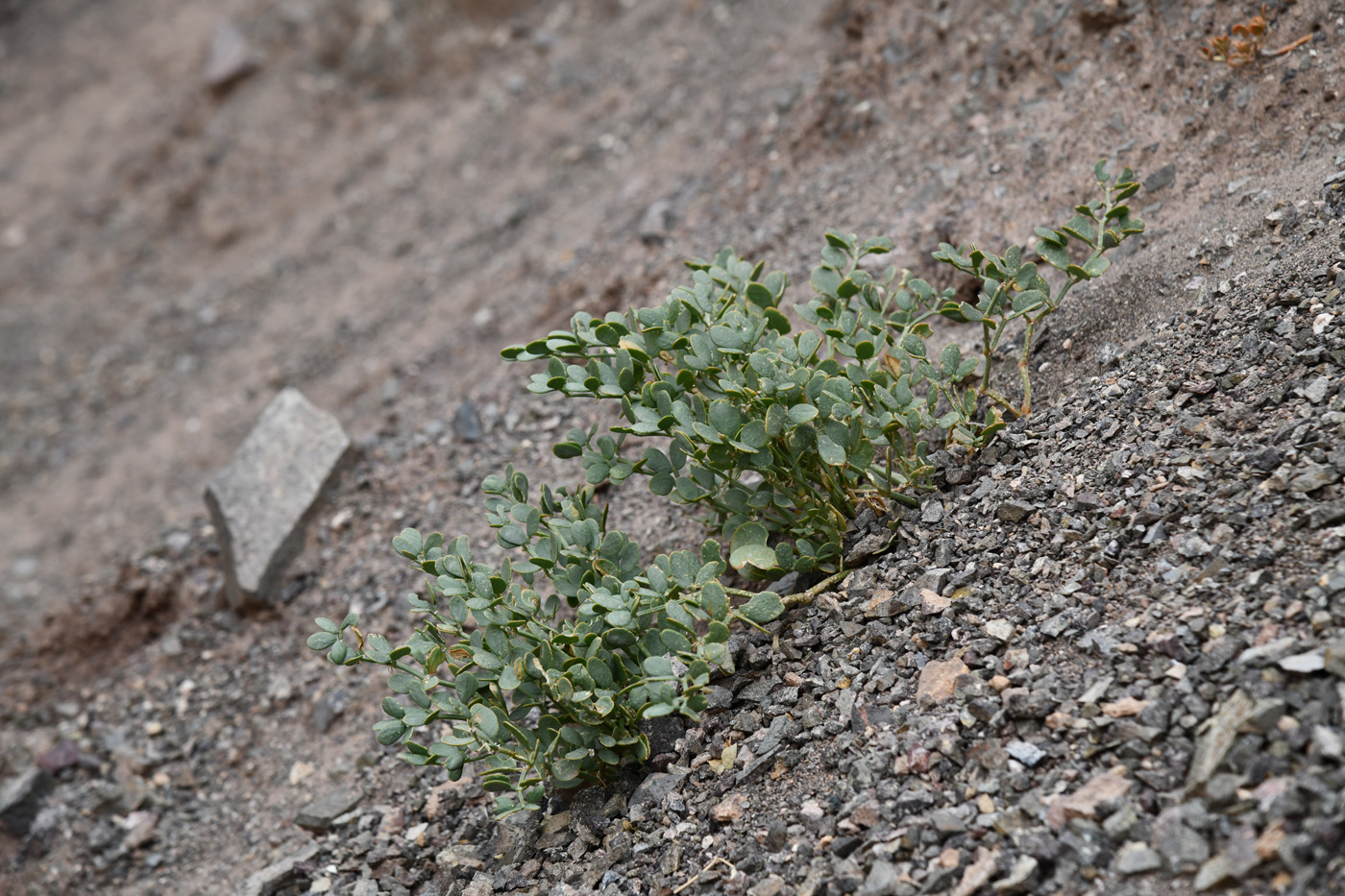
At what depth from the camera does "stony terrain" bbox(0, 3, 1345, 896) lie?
177 cm

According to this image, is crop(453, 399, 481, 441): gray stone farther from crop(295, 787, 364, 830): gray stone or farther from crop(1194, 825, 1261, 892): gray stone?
crop(1194, 825, 1261, 892): gray stone

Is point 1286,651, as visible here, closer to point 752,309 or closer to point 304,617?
point 752,309

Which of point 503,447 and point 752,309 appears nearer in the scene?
point 752,309

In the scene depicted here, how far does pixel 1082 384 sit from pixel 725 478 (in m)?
0.97

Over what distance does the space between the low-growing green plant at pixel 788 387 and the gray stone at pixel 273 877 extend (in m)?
1.42

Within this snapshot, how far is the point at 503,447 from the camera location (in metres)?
3.83

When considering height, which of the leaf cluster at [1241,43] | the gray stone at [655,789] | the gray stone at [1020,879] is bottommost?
the gray stone at [655,789]

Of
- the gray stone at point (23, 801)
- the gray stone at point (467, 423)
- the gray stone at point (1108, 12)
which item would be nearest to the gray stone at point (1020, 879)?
the gray stone at point (467, 423)

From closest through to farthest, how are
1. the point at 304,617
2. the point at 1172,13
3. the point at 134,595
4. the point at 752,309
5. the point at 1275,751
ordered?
the point at 1275,751
the point at 752,309
the point at 1172,13
the point at 304,617
the point at 134,595

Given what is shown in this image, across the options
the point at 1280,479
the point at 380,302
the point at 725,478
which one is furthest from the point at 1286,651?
the point at 380,302

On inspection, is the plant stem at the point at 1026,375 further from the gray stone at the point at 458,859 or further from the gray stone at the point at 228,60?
the gray stone at the point at 228,60

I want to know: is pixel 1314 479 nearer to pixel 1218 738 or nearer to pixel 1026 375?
pixel 1218 738

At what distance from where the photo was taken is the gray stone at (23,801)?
3.53 m

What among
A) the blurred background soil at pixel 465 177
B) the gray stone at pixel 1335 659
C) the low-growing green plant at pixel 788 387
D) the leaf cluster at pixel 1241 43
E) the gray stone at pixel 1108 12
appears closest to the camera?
the gray stone at pixel 1335 659
